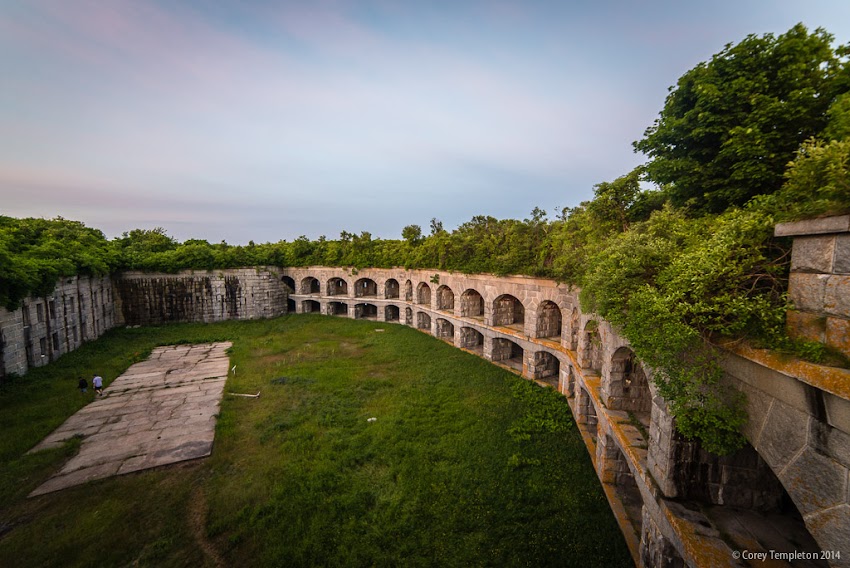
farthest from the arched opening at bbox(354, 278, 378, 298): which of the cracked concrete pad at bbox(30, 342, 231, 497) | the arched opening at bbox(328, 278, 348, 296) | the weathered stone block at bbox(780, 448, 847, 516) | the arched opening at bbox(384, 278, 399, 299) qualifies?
the weathered stone block at bbox(780, 448, 847, 516)

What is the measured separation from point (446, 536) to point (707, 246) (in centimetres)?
802

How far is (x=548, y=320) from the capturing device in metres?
15.7

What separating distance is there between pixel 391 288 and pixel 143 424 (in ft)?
68.4

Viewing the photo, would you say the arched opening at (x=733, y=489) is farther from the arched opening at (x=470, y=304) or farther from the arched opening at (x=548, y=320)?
the arched opening at (x=470, y=304)

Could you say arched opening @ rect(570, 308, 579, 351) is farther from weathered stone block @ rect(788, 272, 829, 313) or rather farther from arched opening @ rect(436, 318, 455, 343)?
arched opening @ rect(436, 318, 455, 343)

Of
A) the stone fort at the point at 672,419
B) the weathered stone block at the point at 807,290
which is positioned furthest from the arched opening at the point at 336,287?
the weathered stone block at the point at 807,290

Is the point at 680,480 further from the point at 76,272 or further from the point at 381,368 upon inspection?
the point at 76,272

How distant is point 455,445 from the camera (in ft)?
36.5

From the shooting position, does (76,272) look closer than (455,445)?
No

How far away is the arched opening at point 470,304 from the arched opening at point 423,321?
6536 mm

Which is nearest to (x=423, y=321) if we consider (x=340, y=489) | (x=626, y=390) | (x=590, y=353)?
(x=590, y=353)

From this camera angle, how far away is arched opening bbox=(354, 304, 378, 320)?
32.8 metres

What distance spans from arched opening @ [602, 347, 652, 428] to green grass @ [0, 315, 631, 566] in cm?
225

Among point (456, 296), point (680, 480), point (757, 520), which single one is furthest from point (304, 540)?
point (456, 296)
